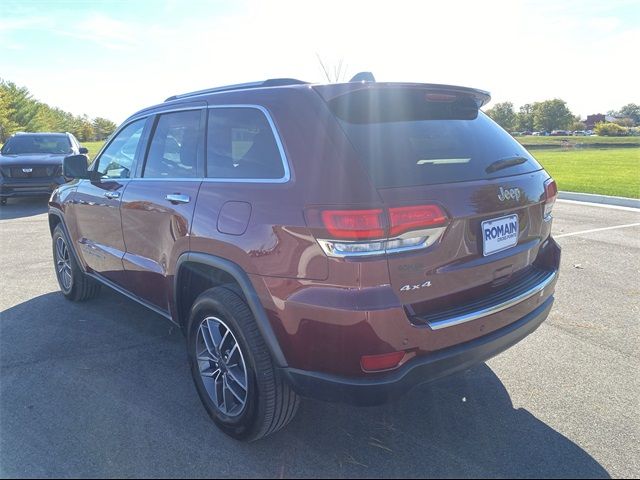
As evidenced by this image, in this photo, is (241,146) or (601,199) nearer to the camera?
(241,146)

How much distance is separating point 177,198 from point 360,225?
1.38m

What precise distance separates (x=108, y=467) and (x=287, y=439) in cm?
91

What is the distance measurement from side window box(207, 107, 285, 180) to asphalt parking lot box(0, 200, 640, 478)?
142cm

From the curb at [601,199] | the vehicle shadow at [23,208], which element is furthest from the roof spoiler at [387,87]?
the vehicle shadow at [23,208]

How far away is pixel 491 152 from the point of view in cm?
271

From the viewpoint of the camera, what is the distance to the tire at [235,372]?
2426mm

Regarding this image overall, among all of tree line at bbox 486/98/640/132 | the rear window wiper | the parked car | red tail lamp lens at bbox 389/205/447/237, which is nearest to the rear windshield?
the rear window wiper

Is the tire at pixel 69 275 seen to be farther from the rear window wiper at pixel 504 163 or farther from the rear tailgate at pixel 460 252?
the rear window wiper at pixel 504 163

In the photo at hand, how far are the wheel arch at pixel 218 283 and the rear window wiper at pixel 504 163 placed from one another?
1.36 metres

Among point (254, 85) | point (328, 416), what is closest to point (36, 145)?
point (254, 85)

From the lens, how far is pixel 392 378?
2.16 m

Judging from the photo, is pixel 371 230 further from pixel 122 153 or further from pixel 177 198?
pixel 122 153

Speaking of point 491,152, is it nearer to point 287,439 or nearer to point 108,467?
point 287,439

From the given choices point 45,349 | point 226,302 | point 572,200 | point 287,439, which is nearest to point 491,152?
point 226,302
